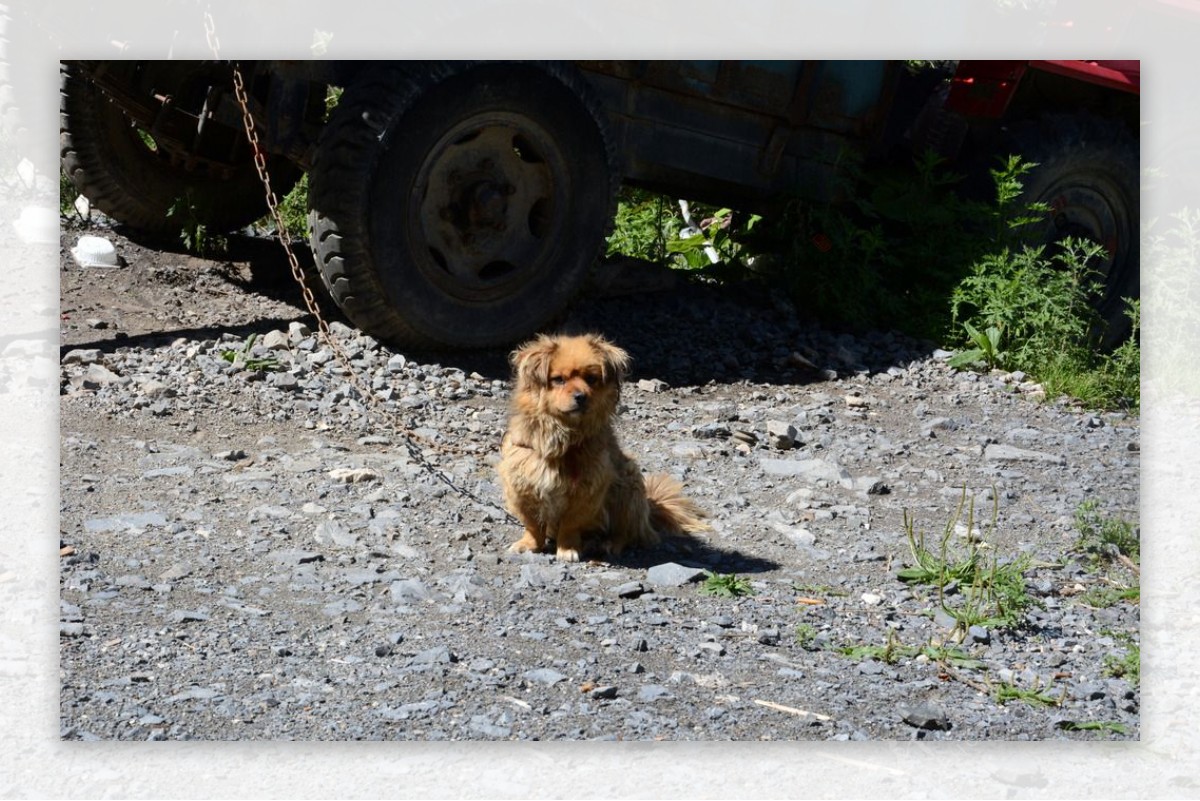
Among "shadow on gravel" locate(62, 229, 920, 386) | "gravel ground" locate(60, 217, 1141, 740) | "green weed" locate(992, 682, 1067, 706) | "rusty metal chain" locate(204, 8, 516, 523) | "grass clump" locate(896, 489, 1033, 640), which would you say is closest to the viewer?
"gravel ground" locate(60, 217, 1141, 740)

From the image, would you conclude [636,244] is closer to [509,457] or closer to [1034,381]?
[1034,381]

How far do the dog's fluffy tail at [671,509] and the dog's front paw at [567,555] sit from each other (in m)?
0.43

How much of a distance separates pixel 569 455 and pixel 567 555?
426 mm

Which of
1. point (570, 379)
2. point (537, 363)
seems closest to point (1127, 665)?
point (570, 379)

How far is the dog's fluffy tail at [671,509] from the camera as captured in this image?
6141 mm

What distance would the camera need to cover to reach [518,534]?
6098mm

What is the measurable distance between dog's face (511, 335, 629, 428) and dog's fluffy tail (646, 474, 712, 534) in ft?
1.93

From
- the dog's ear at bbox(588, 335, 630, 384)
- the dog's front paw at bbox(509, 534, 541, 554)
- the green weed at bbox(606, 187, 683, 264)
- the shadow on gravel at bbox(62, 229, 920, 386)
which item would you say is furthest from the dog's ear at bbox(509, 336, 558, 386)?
the green weed at bbox(606, 187, 683, 264)

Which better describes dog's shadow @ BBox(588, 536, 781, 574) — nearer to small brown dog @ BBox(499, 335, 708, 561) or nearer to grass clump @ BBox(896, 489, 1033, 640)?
small brown dog @ BBox(499, 335, 708, 561)

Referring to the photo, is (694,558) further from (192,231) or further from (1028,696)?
(192,231)

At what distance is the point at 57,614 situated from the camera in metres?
4.57

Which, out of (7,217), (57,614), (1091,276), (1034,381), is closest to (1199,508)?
(1034,381)

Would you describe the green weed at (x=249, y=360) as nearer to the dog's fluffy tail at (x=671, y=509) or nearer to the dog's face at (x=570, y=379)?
the dog's face at (x=570, y=379)

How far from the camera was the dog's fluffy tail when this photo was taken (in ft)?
20.1
